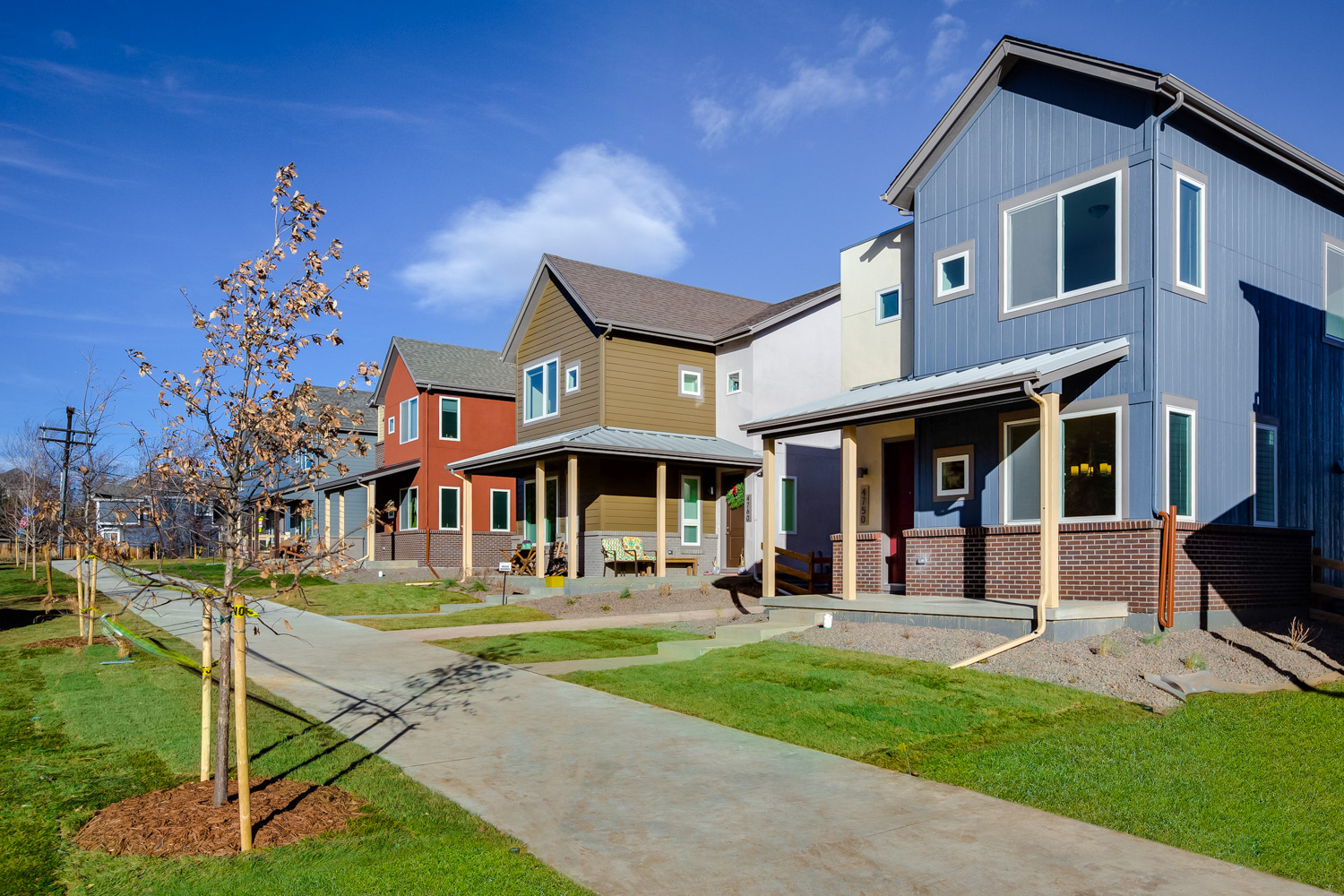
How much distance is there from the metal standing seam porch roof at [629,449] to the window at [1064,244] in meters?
9.39

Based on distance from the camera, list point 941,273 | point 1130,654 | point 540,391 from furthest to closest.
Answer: point 540,391
point 941,273
point 1130,654

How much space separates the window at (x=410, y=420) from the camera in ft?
102

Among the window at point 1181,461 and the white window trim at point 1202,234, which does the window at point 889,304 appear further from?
the window at point 1181,461

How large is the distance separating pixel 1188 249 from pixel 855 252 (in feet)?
21.1

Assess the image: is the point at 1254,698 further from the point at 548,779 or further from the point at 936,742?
the point at 548,779

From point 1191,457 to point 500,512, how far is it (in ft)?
74.1

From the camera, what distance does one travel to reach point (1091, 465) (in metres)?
12.5

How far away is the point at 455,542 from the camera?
30375mm

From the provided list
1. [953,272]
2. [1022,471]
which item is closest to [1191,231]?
[953,272]

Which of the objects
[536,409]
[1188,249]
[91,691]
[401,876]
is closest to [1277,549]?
[1188,249]

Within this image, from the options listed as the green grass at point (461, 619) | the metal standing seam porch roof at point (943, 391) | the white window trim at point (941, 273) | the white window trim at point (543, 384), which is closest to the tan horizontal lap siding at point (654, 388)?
the white window trim at point (543, 384)

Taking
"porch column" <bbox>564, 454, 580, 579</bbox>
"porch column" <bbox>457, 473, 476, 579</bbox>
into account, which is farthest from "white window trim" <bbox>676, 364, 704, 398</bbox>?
"porch column" <bbox>457, 473, 476, 579</bbox>

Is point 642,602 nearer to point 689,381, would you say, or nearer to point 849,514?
point 849,514

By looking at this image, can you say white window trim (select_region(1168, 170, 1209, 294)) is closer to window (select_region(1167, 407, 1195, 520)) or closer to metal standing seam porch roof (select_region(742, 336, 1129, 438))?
metal standing seam porch roof (select_region(742, 336, 1129, 438))
